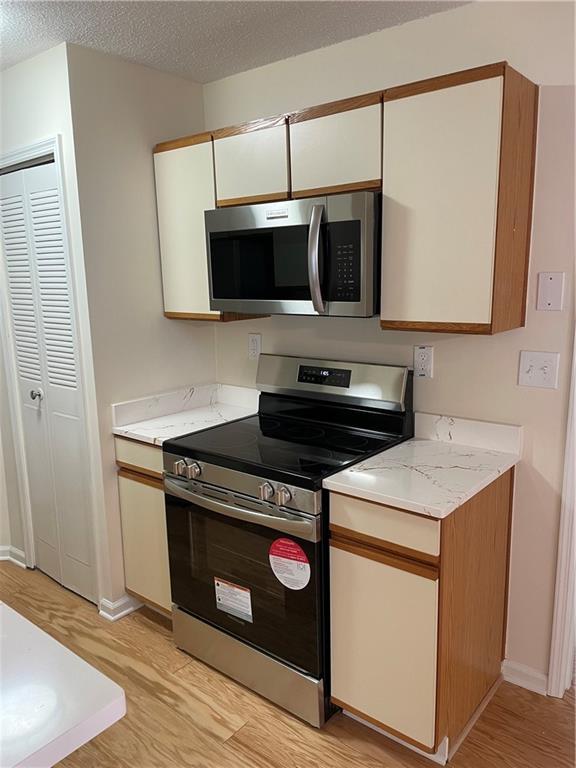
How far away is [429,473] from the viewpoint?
1875 millimetres

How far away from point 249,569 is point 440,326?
105 cm

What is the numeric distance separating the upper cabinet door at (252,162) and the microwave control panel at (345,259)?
1.09 feet

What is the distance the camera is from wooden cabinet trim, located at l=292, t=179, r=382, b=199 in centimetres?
196

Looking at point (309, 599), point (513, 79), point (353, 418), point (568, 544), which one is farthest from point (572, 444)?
point (513, 79)

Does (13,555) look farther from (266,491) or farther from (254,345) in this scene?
(266,491)

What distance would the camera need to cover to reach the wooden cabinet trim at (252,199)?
2195 mm

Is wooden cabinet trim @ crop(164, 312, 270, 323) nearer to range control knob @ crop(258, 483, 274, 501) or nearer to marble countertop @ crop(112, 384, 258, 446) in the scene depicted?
marble countertop @ crop(112, 384, 258, 446)

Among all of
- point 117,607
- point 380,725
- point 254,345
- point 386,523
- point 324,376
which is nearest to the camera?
point 386,523

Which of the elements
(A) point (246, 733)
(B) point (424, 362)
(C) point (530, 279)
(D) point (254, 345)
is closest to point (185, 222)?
(D) point (254, 345)

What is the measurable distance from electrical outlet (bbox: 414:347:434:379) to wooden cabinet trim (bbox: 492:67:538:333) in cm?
36

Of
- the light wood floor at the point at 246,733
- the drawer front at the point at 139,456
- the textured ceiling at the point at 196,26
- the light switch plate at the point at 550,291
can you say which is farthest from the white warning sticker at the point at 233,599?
the textured ceiling at the point at 196,26

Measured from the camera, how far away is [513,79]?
5.54ft

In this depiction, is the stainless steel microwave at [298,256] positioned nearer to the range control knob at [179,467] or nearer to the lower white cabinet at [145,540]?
the range control knob at [179,467]

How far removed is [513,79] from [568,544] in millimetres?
1491
